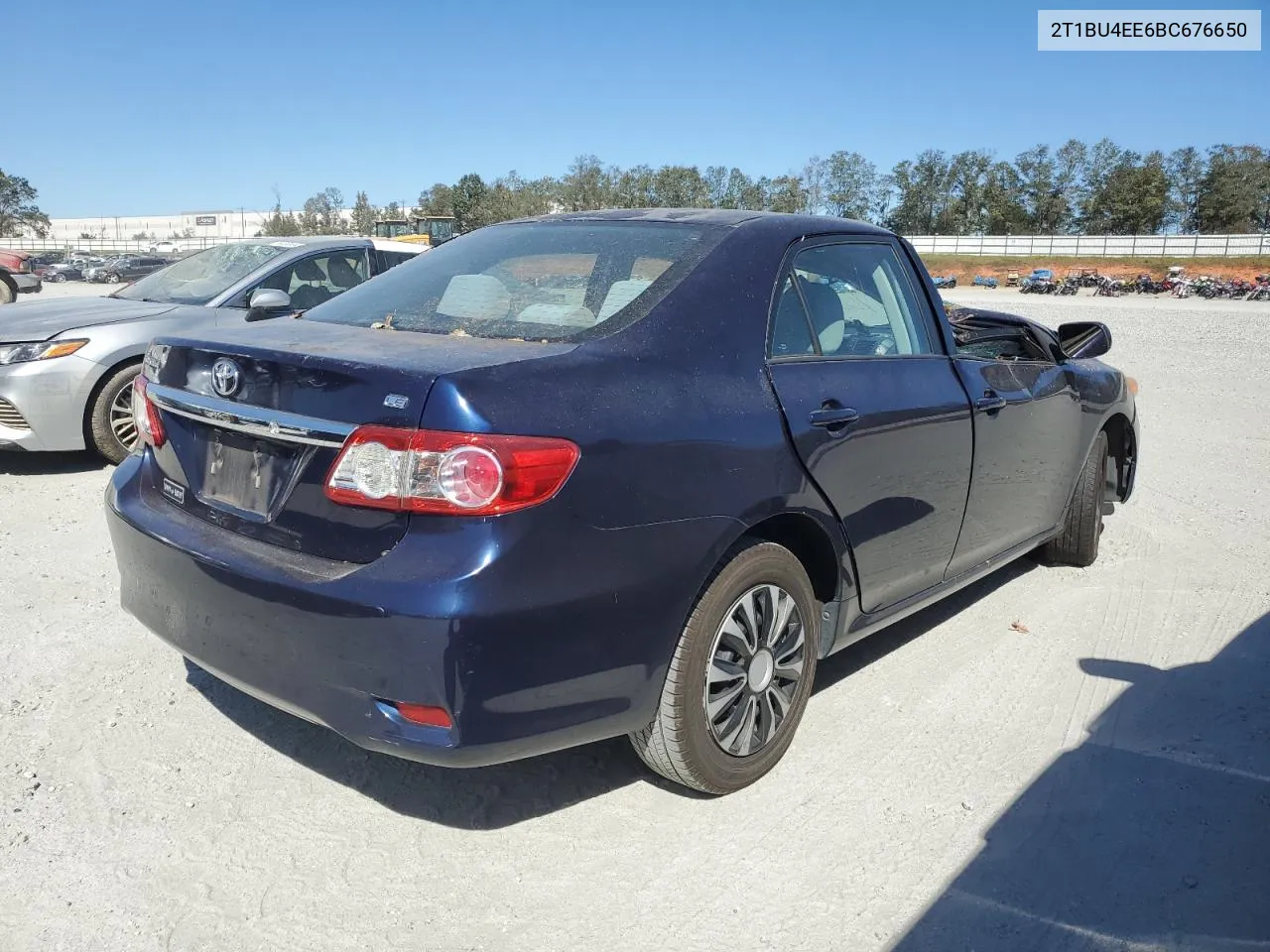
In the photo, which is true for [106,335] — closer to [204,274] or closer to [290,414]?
[204,274]

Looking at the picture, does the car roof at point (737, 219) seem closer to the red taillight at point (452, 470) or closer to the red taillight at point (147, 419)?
the red taillight at point (452, 470)

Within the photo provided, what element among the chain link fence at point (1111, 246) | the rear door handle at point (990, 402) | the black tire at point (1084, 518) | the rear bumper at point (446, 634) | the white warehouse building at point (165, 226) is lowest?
the black tire at point (1084, 518)

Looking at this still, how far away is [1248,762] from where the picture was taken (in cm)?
344

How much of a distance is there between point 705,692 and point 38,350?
18.8ft

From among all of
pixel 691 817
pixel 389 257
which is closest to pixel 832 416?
pixel 691 817

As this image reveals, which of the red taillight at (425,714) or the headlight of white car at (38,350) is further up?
the headlight of white car at (38,350)

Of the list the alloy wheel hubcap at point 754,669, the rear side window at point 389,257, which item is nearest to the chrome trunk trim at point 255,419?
the alloy wheel hubcap at point 754,669

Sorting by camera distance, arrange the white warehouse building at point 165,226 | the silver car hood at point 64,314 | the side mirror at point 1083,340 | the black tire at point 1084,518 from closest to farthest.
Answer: the side mirror at point 1083,340
the black tire at point 1084,518
the silver car hood at point 64,314
the white warehouse building at point 165,226

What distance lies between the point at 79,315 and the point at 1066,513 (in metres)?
6.48

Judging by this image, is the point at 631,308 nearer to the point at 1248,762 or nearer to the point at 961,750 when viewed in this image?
the point at 961,750

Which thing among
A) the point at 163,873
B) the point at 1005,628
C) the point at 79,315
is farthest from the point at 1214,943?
the point at 79,315

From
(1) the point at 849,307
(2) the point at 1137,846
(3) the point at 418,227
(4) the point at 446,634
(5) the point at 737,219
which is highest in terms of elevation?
(3) the point at 418,227

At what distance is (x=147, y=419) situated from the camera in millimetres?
3193

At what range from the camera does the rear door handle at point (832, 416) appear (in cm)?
318
